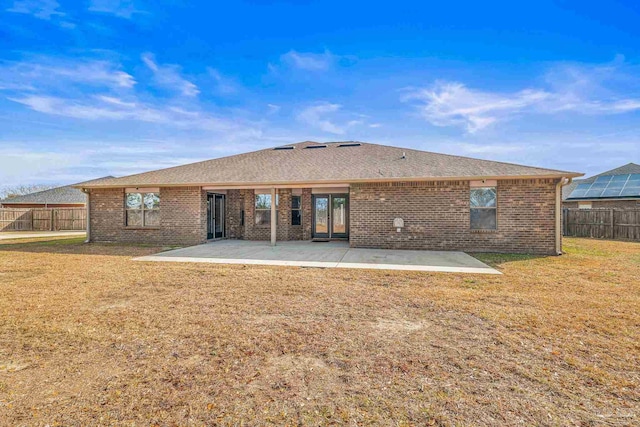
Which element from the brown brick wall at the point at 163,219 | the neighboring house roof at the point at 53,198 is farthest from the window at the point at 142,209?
the neighboring house roof at the point at 53,198

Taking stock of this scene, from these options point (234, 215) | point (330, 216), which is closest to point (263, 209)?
point (234, 215)

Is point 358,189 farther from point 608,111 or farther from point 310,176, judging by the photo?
point 608,111

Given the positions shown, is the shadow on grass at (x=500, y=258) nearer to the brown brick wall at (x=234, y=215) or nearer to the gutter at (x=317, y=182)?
the gutter at (x=317, y=182)

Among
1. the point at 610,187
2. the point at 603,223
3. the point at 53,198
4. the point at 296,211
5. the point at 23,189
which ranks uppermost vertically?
the point at 23,189

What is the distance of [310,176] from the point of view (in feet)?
40.0

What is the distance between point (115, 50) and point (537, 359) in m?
14.9

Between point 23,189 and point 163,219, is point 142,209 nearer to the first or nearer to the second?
point 163,219

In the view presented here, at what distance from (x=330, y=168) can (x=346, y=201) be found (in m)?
2.18

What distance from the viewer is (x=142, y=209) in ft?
45.4

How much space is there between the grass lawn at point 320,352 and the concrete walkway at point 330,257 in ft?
5.52

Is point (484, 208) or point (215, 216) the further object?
point (215, 216)

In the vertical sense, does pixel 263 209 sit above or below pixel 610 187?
below

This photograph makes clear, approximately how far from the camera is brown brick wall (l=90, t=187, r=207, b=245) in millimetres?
13219

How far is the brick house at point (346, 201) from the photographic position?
10984 mm
